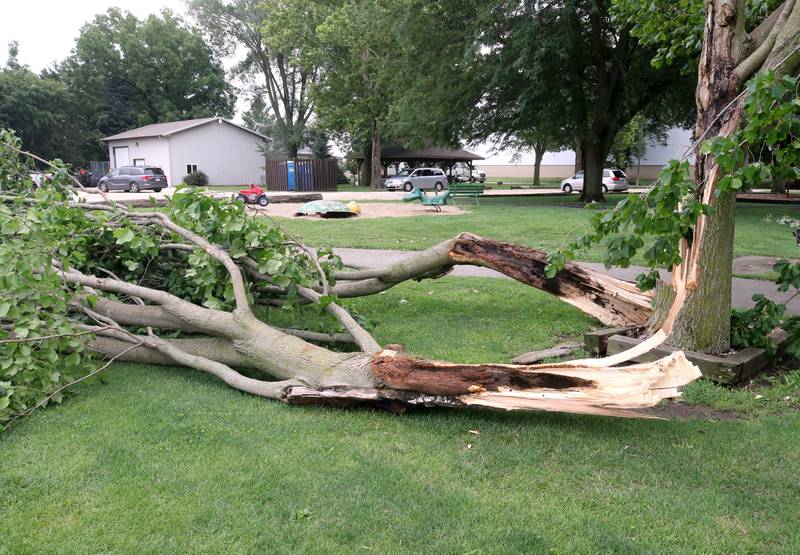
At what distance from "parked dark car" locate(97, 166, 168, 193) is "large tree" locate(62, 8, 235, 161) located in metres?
19.8

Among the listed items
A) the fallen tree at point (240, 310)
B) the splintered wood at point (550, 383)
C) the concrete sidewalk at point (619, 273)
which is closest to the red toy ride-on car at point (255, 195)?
the concrete sidewalk at point (619, 273)

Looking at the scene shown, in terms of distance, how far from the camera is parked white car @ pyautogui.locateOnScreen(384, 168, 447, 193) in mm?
39219

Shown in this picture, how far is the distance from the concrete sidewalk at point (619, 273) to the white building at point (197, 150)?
1339 inches

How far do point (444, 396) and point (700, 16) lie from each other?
595 cm

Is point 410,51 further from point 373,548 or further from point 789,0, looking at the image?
point 373,548

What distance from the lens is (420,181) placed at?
1556 inches

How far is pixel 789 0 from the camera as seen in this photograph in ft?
15.9

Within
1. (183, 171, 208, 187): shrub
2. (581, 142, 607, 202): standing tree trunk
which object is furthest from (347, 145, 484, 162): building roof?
(581, 142, 607, 202): standing tree trunk

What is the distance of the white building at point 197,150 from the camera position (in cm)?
4303

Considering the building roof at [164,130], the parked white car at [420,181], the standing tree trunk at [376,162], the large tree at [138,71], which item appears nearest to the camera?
the parked white car at [420,181]

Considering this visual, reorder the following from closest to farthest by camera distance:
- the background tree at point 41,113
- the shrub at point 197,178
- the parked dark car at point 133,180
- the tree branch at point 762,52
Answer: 1. the tree branch at point 762,52
2. the parked dark car at point 133,180
3. the shrub at point 197,178
4. the background tree at point 41,113

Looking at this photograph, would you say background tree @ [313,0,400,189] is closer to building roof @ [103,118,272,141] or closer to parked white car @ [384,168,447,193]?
parked white car @ [384,168,447,193]

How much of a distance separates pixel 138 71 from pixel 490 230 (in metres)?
50.8

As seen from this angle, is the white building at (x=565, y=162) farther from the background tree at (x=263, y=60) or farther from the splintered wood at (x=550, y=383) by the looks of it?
the splintered wood at (x=550, y=383)
